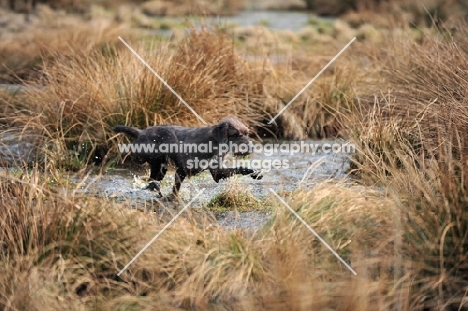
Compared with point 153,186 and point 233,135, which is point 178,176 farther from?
point 233,135

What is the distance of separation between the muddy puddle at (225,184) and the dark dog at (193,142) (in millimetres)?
252

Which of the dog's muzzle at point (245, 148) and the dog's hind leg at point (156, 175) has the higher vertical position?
the dog's muzzle at point (245, 148)

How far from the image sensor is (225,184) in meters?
6.91

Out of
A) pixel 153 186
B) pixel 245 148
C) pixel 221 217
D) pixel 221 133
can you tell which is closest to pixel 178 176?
pixel 153 186

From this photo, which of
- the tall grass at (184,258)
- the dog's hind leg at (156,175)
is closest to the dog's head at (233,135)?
the tall grass at (184,258)

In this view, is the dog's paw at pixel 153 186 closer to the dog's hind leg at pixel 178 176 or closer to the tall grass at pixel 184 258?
the dog's hind leg at pixel 178 176

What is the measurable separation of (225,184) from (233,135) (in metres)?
0.91

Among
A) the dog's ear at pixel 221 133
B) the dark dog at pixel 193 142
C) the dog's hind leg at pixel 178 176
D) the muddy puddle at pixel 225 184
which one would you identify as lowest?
the muddy puddle at pixel 225 184

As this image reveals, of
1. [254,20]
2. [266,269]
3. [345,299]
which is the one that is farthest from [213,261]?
[254,20]

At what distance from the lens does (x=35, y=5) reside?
906 inches

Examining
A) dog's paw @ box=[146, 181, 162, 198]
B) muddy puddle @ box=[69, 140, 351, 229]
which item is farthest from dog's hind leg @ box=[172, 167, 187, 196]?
dog's paw @ box=[146, 181, 162, 198]

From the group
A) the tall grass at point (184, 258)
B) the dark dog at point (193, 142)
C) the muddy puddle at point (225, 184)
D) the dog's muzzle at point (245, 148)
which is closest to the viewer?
the tall grass at point (184, 258)

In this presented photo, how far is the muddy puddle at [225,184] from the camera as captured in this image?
6.46 metres

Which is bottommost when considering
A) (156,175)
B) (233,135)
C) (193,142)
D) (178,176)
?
(156,175)
